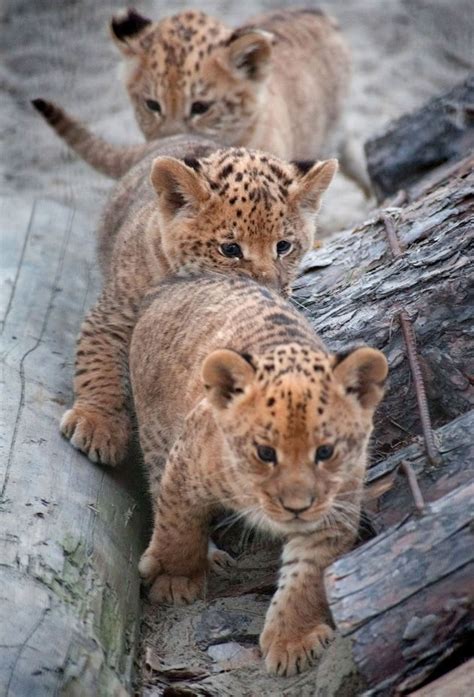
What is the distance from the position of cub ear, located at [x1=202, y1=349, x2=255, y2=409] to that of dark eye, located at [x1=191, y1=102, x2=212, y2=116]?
14.2 feet

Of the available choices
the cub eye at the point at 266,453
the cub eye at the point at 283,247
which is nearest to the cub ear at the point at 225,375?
the cub eye at the point at 266,453

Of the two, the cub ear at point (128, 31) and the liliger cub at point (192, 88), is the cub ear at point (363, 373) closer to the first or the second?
the liliger cub at point (192, 88)

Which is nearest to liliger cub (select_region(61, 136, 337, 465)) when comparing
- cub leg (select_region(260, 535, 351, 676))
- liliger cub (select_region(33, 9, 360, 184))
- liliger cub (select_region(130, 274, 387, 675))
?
liliger cub (select_region(130, 274, 387, 675))

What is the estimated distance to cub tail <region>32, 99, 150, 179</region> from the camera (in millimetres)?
8219

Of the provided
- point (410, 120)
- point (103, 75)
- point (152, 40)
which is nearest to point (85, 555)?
point (410, 120)

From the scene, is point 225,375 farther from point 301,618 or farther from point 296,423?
point 301,618

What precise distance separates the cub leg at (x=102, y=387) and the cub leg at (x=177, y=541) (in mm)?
492

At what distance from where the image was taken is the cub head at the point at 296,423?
4.32 metres

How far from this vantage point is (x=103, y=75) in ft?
38.7

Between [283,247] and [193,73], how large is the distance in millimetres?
2803

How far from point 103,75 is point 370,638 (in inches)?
342

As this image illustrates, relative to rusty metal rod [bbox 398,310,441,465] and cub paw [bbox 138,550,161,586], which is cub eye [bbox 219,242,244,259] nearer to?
rusty metal rod [bbox 398,310,441,465]

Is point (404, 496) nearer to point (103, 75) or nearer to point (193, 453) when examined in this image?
point (193, 453)

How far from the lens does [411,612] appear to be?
4020mm
